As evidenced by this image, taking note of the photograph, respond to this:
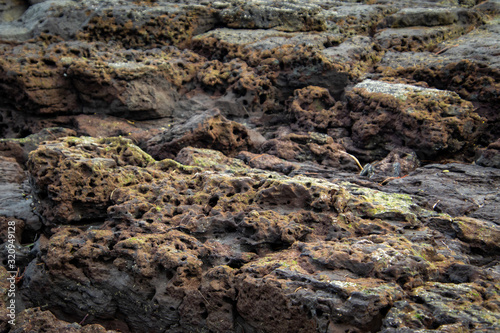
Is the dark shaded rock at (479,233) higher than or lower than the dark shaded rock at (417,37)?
lower

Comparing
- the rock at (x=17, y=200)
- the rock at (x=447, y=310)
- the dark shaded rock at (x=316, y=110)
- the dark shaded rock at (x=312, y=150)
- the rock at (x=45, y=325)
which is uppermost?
the rock at (x=447, y=310)

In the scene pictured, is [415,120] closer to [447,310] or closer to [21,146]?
[447,310]

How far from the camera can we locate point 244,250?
436cm

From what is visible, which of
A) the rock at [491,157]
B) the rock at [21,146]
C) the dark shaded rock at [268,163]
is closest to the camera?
the rock at [491,157]

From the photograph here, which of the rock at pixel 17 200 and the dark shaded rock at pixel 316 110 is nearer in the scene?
the rock at pixel 17 200

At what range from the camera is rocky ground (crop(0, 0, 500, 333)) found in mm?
3713

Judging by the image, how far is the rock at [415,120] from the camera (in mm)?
6758

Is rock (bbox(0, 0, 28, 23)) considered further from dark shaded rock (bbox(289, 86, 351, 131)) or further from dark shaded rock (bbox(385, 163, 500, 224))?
dark shaded rock (bbox(385, 163, 500, 224))

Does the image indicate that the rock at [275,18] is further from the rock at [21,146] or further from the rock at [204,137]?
the rock at [21,146]

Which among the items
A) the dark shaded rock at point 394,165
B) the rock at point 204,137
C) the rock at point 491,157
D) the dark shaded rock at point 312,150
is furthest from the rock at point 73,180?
the rock at point 491,157

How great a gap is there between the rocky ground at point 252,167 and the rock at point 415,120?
3 cm

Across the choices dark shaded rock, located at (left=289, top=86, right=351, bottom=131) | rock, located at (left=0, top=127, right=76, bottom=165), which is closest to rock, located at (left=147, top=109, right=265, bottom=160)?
dark shaded rock, located at (left=289, top=86, right=351, bottom=131)

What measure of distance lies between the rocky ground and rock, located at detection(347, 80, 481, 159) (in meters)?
0.03

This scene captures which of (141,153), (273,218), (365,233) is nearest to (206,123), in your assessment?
(141,153)
